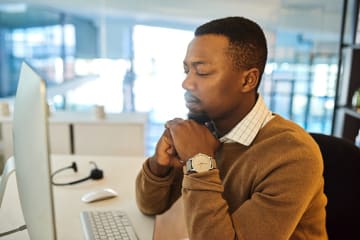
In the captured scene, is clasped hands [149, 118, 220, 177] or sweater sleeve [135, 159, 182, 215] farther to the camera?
sweater sleeve [135, 159, 182, 215]

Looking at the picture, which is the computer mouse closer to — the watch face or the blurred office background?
the watch face

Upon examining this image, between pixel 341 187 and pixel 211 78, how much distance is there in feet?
1.77

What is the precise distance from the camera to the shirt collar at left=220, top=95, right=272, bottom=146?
0.93 metres

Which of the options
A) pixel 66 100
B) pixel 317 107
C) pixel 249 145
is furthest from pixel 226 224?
pixel 66 100

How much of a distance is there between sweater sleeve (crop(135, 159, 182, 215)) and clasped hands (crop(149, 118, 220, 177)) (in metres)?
0.02

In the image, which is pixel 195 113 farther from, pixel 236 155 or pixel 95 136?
pixel 95 136

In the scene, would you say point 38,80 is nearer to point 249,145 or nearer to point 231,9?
point 249,145

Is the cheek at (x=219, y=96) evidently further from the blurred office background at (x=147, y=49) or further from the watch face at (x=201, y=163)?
the blurred office background at (x=147, y=49)

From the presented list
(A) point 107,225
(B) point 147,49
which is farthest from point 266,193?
(B) point 147,49

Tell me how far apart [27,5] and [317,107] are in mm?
3683

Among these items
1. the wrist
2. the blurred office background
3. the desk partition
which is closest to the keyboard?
the wrist

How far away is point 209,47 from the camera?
90 cm

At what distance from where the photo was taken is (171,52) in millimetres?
4176

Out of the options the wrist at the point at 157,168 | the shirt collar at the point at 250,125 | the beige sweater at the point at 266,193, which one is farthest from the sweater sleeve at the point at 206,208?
the wrist at the point at 157,168
